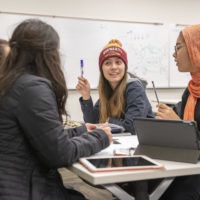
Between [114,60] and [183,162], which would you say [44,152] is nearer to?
[183,162]

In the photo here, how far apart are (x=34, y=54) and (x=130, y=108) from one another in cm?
103

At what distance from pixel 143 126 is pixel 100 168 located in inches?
13.0

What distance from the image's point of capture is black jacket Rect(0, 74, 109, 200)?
98cm

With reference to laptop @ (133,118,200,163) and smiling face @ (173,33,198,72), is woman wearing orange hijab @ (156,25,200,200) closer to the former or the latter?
smiling face @ (173,33,198,72)

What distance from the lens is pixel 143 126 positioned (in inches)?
47.4

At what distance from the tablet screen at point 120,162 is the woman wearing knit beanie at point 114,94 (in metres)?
0.86

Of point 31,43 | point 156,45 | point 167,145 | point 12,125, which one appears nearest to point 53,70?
point 31,43

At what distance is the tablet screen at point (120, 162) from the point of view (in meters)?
0.99

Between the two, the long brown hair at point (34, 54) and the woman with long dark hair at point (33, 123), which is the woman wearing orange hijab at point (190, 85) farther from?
the long brown hair at point (34, 54)

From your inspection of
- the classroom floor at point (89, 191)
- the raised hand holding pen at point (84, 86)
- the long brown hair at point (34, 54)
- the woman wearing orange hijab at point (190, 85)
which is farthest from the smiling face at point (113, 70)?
the long brown hair at point (34, 54)

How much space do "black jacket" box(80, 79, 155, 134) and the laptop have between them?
0.64 metres

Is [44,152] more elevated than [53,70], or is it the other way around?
[53,70]

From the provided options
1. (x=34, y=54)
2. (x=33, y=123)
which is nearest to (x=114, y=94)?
(x=34, y=54)

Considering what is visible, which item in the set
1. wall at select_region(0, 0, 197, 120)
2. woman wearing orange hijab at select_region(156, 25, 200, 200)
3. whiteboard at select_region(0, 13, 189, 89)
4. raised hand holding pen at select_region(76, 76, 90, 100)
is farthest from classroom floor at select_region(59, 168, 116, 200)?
whiteboard at select_region(0, 13, 189, 89)
